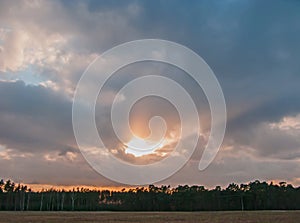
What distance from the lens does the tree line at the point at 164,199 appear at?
153m

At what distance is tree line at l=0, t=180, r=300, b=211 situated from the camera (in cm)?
15275

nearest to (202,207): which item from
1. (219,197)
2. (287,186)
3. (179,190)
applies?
(219,197)

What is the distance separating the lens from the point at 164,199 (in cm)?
16900

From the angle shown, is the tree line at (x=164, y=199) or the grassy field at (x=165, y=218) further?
the tree line at (x=164, y=199)

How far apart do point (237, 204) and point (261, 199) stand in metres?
10.2

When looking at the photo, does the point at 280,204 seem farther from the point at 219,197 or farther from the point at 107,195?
the point at 107,195

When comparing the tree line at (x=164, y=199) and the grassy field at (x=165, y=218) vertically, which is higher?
the tree line at (x=164, y=199)

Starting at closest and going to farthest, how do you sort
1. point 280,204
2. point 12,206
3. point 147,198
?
1. point 280,204
2. point 12,206
3. point 147,198

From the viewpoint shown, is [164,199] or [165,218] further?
[164,199]

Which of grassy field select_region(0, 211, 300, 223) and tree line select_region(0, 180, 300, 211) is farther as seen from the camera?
tree line select_region(0, 180, 300, 211)

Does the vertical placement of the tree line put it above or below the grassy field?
above

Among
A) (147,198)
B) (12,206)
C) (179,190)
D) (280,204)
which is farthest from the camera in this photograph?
(179,190)

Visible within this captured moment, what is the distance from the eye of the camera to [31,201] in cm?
18250

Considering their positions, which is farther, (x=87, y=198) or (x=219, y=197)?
(x=87, y=198)
